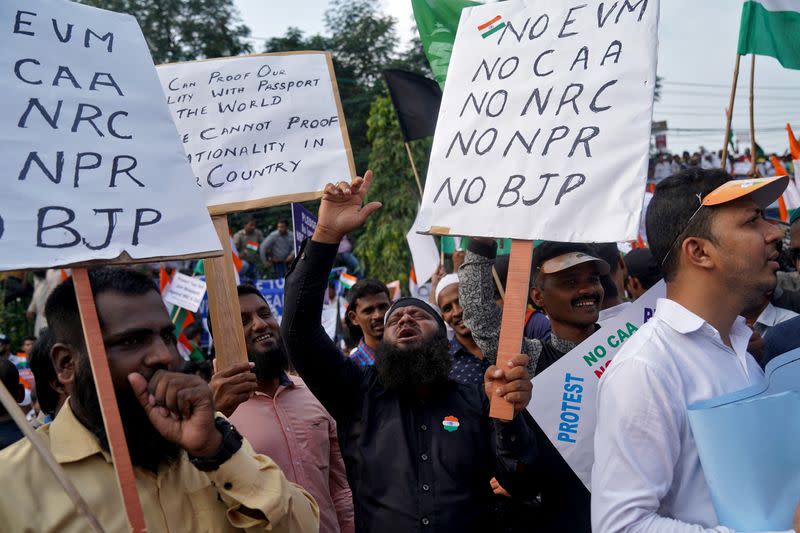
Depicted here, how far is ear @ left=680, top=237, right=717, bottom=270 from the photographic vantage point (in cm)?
231

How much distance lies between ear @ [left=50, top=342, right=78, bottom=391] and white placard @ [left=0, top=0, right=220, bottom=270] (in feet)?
1.02

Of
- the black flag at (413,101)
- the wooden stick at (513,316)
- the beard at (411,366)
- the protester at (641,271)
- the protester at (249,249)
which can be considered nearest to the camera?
the wooden stick at (513,316)

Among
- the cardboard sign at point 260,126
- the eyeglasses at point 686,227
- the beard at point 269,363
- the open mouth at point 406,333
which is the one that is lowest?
the beard at point 269,363

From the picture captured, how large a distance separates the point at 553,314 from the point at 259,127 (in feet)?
5.73

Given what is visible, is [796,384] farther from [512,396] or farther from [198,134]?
[198,134]

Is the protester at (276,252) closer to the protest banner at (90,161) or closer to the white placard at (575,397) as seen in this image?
the white placard at (575,397)

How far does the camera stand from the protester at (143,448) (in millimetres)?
1989

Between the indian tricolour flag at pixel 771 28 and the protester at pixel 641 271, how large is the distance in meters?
1.40

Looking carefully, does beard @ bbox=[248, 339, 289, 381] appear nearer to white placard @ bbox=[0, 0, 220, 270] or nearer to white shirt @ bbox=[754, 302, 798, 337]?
white placard @ bbox=[0, 0, 220, 270]

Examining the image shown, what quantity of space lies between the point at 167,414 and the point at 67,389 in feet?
1.41

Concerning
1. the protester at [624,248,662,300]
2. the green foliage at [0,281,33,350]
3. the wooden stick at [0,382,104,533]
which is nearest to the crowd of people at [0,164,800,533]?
the wooden stick at [0,382,104,533]

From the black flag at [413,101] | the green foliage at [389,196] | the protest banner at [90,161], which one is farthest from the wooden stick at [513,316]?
the green foliage at [389,196]

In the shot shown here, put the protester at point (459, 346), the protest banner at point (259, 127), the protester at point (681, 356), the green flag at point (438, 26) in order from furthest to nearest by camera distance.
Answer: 1. the green flag at point (438, 26)
2. the protester at point (459, 346)
3. the protest banner at point (259, 127)
4. the protester at point (681, 356)

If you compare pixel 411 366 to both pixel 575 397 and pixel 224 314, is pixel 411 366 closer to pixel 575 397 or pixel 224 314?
pixel 575 397
